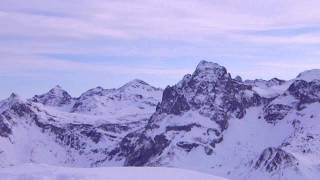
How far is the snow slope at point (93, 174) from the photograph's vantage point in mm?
95750

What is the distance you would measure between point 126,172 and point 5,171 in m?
17.6

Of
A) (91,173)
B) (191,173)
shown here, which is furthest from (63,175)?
(191,173)

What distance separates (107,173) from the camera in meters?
100

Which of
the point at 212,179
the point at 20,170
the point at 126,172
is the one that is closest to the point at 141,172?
the point at 126,172

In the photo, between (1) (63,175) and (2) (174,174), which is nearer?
(1) (63,175)

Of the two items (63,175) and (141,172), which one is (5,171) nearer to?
(63,175)

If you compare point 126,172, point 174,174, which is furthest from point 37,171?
point 174,174

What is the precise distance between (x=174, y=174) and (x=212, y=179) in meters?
5.68

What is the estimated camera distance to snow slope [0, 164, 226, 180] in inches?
3770

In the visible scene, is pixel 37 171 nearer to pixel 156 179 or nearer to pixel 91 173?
pixel 91 173

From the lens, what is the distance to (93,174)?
97.4 meters

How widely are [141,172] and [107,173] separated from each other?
18.9 ft

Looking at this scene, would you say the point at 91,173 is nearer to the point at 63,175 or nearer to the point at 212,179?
the point at 63,175

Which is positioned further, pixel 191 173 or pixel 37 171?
pixel 191 173
